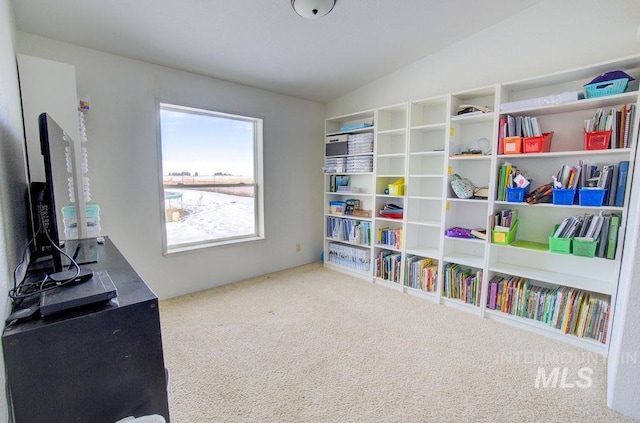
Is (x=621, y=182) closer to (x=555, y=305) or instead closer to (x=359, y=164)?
(x=555, y=305)

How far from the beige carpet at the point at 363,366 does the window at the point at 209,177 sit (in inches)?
30.9

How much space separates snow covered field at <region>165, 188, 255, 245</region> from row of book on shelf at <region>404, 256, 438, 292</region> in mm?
1947

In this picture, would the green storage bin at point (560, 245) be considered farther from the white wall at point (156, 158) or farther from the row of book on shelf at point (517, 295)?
the white wall at point (156, 158)

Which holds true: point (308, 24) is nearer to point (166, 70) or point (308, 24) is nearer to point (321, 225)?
point (166, 70)

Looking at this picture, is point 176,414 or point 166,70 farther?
point 166,70

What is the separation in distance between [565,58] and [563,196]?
1122 mm

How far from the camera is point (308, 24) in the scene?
236cm

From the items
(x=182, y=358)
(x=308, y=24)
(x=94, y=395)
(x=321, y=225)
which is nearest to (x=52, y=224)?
(x=94, y=395)

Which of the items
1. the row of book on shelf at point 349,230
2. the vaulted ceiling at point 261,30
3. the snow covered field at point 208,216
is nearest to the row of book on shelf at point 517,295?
the row of book on shelf at point 349,230

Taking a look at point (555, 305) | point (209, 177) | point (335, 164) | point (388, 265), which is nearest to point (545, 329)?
point (555, 305)

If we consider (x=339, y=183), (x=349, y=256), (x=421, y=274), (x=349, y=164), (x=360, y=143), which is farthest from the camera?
(x=339, y=183)

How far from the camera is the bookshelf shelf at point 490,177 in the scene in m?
2.16

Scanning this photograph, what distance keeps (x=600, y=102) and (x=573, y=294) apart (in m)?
1.43

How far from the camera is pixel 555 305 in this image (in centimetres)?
229
